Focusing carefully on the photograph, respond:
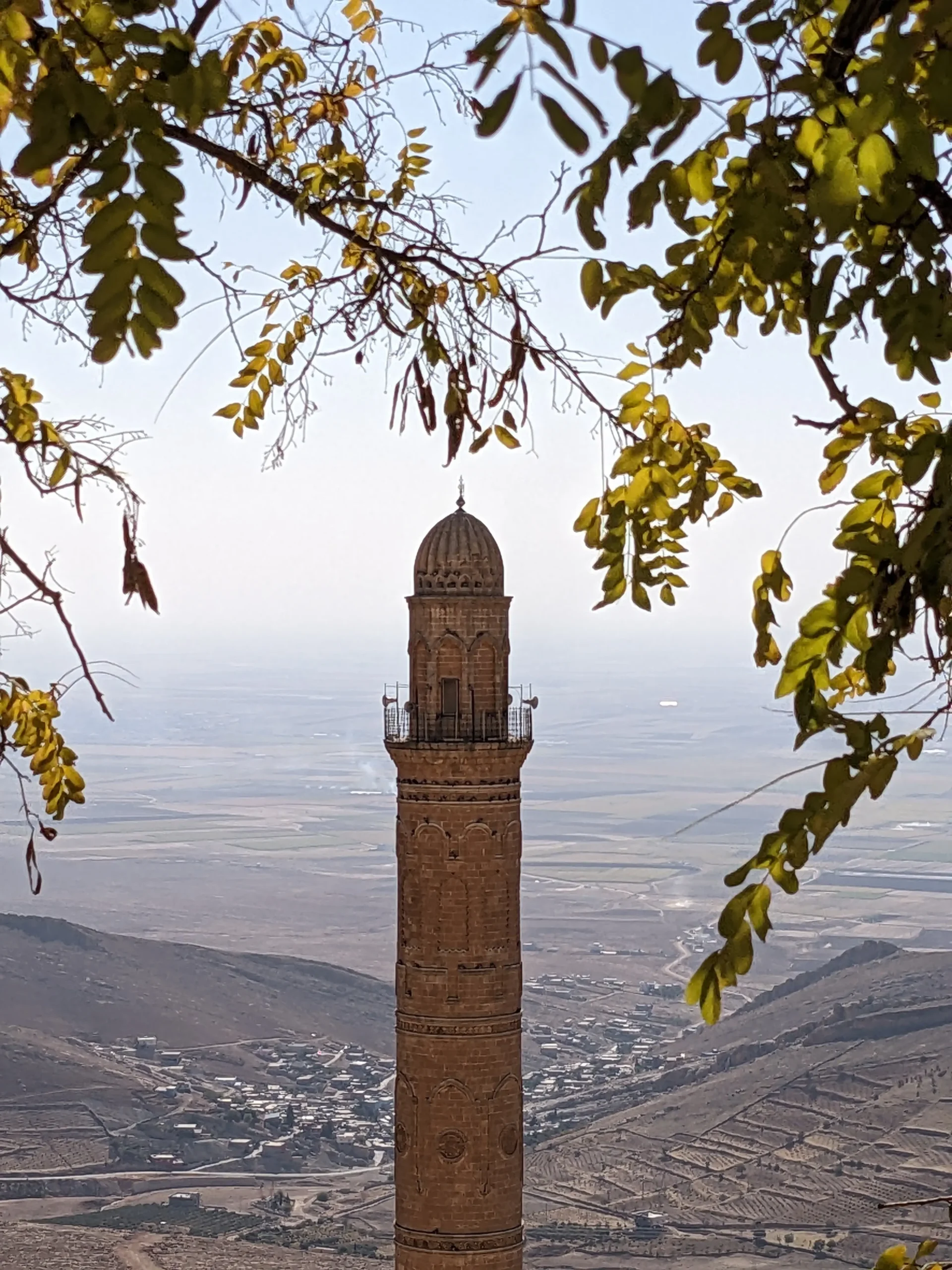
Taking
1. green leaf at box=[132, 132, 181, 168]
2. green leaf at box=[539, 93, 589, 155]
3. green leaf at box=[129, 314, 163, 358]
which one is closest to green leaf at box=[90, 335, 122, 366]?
green leaf at box=[129, 314, 163, 358]

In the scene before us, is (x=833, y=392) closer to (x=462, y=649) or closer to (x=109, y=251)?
(x=109, y=251)

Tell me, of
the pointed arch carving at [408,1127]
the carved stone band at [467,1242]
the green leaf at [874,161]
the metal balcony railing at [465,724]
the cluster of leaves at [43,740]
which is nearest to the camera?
the green leaf at [874,161]

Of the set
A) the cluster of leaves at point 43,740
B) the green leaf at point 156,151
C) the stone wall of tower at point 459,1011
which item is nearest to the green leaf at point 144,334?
the green leaf at point 156,151

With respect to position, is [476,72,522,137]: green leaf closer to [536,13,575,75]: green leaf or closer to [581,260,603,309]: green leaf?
[536,13,575,75]: green leaf

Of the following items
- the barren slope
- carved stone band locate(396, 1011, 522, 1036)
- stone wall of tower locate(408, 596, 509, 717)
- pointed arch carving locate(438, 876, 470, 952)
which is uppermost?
stone wall of tower locate(408, 596, 509, 717)

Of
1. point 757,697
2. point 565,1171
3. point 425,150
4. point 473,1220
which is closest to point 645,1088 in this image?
point 565,1171

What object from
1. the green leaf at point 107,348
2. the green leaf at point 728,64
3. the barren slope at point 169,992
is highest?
the green leaf at point 728,64

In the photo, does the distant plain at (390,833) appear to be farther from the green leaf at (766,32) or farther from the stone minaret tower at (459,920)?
the green leaf at (766,32)

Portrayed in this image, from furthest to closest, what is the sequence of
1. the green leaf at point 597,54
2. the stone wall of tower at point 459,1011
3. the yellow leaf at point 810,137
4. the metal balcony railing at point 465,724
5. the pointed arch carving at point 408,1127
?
the metal balcony railing at point 465,724, the pointed arch carving at point 408,1127, the stone wall of tower at point 459,1011, the yellow leaf at point 810,137, the green leaf at point 597,54
